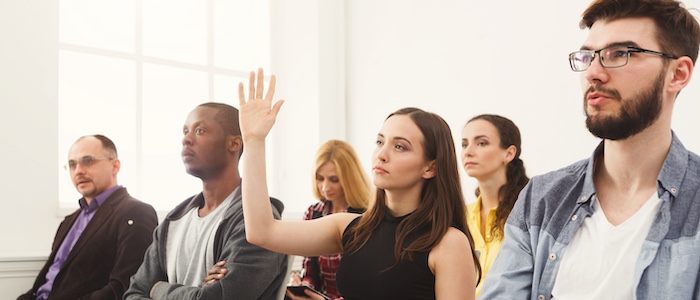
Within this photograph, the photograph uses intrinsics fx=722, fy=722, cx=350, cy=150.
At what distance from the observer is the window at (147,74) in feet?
16.4

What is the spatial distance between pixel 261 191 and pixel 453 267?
24.7 inches

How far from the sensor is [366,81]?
6191 millimetres

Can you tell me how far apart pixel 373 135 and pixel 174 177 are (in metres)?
1.66

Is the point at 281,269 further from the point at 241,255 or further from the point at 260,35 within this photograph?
the point at 260,35

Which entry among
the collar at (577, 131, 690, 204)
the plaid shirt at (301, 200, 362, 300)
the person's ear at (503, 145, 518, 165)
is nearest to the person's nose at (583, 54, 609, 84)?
the collar at (577, 131, 690, 204)

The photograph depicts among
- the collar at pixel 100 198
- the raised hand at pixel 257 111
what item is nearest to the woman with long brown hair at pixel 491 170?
the raised hand at pixel 257 111

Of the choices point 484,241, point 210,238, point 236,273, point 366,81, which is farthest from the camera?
point 366,81

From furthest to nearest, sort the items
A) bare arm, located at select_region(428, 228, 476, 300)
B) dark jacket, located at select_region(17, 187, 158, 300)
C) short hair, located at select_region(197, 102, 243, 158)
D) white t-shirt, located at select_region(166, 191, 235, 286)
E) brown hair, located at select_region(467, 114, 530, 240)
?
1. dark jacket, located at select_region(17, 187, 158, 300)
2. brown hair, located at select_region(467, 114, 530, 240)
3. short hair, located at select_region(197, 102, 243, 158)
4. white t-shirt, located at select_region(166, 191, 235, 286)
5. bare arm, located at select_region(428, 228, 476, 300)

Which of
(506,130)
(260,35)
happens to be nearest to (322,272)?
(506,130)

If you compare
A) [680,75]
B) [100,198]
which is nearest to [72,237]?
[100,198]

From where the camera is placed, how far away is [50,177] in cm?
459

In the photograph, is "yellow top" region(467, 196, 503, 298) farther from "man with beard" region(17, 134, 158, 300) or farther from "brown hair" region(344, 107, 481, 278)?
"man with beard" region(17, 134, 158, 300)

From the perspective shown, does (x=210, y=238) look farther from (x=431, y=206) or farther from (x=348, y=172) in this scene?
(x=348, y=172)

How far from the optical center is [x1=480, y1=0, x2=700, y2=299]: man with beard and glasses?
1.61 meters
